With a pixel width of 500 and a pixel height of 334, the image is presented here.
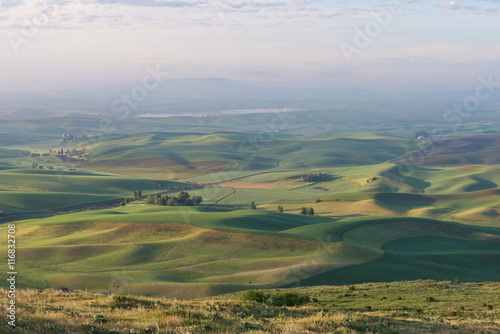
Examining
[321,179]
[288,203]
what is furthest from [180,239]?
[321,179]

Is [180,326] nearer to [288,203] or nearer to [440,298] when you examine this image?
[440,298]

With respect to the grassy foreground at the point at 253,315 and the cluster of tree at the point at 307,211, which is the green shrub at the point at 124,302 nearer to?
the grassy foreground at the point at 253,315

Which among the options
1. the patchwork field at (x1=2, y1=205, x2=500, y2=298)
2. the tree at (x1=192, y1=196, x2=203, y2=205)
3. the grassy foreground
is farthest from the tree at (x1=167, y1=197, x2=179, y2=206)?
the grassy foreground

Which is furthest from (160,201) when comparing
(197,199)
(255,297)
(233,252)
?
(255,297)

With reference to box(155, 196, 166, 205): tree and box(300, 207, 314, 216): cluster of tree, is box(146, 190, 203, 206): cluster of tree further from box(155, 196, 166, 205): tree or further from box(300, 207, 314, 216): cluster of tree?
box(300, 207, 314, 216): cluster of tree

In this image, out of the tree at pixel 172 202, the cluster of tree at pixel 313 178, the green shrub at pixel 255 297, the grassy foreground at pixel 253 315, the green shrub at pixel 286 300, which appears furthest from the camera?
the cluster of tree at pixel 313 178

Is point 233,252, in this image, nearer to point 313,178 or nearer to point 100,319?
point 100,319

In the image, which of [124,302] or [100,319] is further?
[124,302]

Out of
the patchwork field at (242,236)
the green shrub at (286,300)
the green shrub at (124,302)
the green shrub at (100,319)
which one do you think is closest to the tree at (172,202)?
the patchwork field at (242,236)
